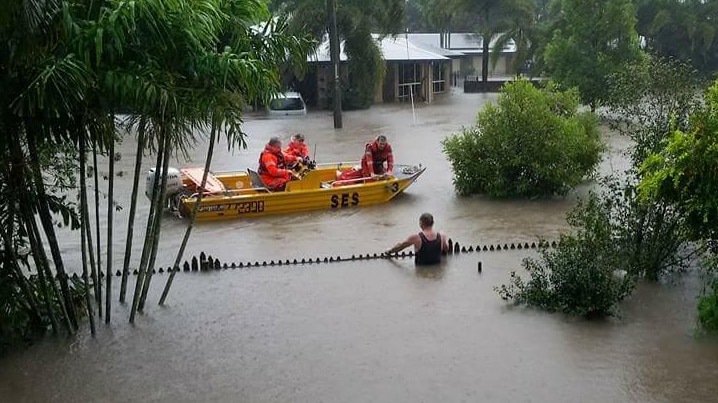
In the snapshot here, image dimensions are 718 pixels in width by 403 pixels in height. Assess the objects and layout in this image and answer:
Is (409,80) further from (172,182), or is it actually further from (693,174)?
(693,174)

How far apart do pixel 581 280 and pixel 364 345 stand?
2.49 metres

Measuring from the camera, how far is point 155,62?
22.6 ft

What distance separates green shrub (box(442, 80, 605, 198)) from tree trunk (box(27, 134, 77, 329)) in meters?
9.54

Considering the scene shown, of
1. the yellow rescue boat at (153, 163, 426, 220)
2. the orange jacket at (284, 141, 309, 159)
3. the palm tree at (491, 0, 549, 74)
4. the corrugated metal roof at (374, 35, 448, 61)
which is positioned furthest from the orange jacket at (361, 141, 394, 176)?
the palm tree at (491, 0, 549, 74)

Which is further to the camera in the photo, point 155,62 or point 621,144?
point 621,144

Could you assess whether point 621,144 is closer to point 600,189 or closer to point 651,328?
point 600,189

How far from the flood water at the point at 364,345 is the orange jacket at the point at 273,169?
2619 millimetres

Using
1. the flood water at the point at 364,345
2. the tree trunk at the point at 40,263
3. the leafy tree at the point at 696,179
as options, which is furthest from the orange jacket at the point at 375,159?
the tree trunk at the point at 40,263

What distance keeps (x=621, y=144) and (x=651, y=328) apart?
15970 millimetres

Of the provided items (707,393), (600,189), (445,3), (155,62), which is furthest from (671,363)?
(445,3)

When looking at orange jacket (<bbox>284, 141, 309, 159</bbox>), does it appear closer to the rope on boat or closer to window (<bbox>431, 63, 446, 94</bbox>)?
the rope on boat

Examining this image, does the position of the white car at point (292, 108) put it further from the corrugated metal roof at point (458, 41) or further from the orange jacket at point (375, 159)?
the corrugated metal roof at point (458, 41)

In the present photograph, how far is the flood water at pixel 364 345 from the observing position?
6.88 meters

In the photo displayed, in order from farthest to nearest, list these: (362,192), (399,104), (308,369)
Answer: (399,104) → (362,192) → (308,369)
